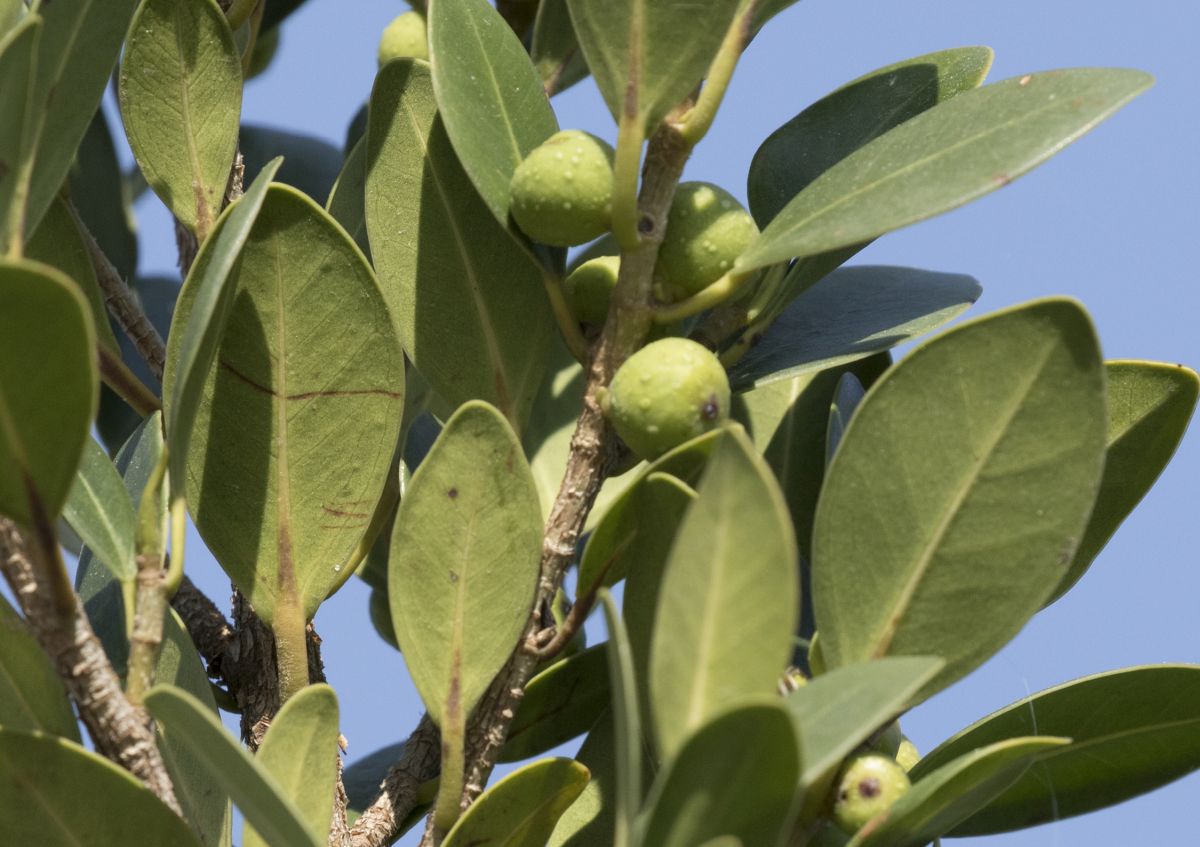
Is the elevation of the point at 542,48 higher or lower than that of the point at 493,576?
higher

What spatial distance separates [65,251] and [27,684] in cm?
41

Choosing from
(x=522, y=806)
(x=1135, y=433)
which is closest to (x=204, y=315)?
(x=522, y=806)

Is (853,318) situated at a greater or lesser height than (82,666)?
greater

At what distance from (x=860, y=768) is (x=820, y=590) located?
0.33 ft

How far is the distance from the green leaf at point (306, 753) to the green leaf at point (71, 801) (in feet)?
0.18

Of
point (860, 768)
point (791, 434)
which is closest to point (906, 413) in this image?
point (860, 768)

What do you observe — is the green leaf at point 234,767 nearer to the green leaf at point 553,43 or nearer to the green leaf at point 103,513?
the green leaf at point 103,513

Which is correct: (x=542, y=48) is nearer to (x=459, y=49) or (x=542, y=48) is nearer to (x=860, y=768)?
(x=459, y=49)

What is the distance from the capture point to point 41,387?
26.4 inches

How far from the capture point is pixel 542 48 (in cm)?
123

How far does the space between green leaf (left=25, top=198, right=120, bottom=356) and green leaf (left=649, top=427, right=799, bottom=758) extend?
0.63 metres

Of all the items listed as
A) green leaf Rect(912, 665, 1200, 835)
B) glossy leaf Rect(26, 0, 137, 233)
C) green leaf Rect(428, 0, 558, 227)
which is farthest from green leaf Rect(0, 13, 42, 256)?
green leaf Rect(912, 665, 1200, 835)

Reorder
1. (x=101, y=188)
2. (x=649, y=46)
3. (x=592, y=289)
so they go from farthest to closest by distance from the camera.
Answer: (x=101, y=188) → (x=592, y=289) → (x=649, y=46)

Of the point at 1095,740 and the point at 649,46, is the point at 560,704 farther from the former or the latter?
the point at 649,46
